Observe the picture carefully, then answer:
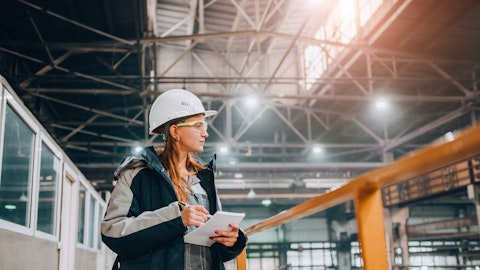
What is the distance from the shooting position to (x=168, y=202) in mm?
2107

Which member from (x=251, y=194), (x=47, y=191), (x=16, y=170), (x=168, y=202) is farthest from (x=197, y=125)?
(x=251, y=194)

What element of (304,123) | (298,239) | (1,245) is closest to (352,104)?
(304,123)

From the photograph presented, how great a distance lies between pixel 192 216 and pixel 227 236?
0.25m

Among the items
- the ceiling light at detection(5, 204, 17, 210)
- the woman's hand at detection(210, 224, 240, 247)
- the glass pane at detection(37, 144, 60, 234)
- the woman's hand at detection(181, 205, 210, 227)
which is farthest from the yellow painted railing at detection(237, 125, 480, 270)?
the glass pane at detection(37, 144, 60, 234)

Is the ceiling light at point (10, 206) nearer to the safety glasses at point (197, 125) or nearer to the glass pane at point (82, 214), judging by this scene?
the safety glasses at point (197, 125)

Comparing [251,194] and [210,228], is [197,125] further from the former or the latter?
[251,194]

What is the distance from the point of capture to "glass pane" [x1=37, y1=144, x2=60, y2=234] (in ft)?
17.7

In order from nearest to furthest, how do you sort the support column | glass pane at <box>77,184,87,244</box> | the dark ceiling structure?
1. the support column
2. glass pane at <box>77,184,87,244</box>
3. the dark ceiling structure

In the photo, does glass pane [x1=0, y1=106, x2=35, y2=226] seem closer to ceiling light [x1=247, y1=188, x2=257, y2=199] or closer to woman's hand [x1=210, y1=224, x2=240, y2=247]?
woman's hand [x1=210, y1=224, x2=240, y2=247]

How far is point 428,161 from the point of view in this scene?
1241 mm

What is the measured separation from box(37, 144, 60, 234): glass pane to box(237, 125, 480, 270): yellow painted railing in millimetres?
4131

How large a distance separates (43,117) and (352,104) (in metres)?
10.3

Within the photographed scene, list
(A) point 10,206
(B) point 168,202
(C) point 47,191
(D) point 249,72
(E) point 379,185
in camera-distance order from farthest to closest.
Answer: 1. (D) point 249,72
2. (C) point 47,191
3. (A) point 10,206
4. (B) point 168,202
5. (E) point 379,185

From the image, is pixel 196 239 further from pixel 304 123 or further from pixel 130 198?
pixel 304 123
